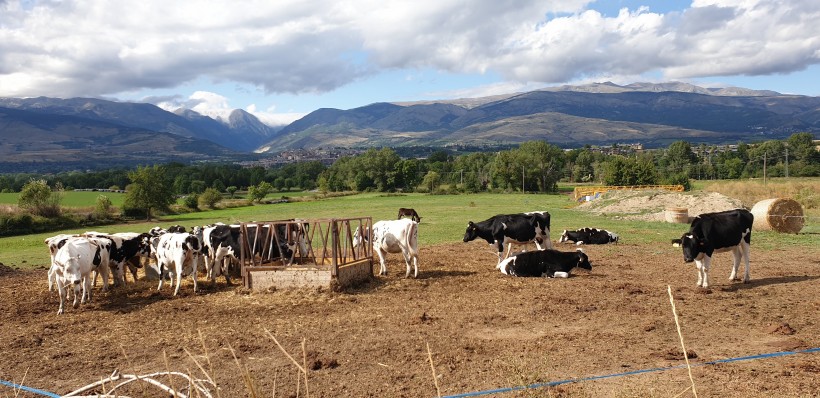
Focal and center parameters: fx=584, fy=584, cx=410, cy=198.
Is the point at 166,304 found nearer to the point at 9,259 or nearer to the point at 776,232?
the point at 9,259

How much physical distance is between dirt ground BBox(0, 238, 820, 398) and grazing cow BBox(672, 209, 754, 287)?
2.06 feet

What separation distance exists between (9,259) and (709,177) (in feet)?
403

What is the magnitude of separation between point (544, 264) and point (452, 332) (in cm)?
702

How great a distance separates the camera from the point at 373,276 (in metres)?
18.6

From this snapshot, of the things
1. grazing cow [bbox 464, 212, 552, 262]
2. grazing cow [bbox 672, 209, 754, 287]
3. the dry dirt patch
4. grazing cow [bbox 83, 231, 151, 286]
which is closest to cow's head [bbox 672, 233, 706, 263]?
grazing cow [bbox 672, 209, 754, 287]

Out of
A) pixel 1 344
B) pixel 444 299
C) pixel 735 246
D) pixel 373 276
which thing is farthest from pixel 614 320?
pixel 1 344

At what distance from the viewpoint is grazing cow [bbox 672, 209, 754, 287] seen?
15.6m

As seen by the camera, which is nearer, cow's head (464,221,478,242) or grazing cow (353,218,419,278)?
grazing cow (353,218,419,278)

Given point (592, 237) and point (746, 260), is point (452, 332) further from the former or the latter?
point (592, 237)

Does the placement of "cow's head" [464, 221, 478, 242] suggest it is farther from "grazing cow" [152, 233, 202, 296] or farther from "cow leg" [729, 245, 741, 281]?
"grazing cow" [152, 233, 202, 296]

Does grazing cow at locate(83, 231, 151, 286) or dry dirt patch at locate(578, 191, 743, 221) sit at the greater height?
grazing cow at locate(83, 231, 151, 286)

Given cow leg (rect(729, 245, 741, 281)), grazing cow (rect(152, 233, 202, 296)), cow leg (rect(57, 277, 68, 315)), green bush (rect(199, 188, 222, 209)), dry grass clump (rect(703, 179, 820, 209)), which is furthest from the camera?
green bush (rect(199, 188, 222, 209))

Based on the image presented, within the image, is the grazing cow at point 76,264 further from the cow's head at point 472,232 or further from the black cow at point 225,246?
the cow's head at point 472,232

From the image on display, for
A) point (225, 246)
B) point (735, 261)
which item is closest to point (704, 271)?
point (735, 261)
